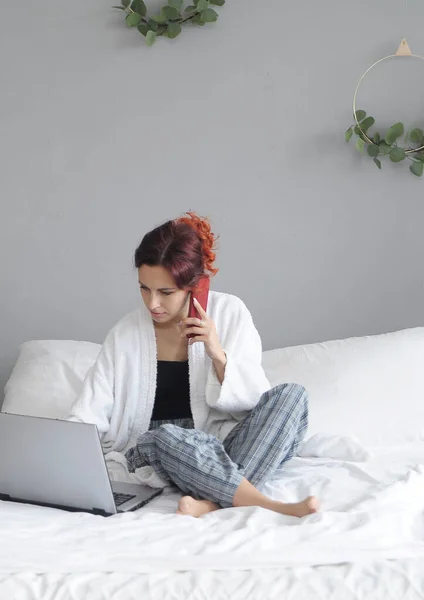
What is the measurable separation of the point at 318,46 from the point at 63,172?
952mm

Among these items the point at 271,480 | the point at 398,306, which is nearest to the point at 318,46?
the point at 398,306

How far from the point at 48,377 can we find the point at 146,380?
0.49 meters

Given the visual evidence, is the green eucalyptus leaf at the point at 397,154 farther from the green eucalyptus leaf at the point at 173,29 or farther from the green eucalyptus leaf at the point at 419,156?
the green eucalyptus leaf at the point at 173,29

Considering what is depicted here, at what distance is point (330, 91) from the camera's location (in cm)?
273

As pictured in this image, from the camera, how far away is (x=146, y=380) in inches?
81.0

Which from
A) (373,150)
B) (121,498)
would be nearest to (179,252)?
(121,498)

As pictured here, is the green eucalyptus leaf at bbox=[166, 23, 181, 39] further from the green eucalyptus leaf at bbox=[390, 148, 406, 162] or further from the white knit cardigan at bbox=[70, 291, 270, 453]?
the white knit cardigan at bbox=[70, 291, 270, 453]

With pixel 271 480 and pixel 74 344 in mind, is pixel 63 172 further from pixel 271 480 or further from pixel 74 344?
pixel 271 480

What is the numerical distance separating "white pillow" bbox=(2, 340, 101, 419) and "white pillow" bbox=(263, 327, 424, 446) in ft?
1.86

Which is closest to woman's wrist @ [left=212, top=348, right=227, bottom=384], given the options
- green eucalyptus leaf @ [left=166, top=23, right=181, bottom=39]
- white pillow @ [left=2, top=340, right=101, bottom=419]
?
white pillow @ [left=2, top=340, right=101, bottom=419]

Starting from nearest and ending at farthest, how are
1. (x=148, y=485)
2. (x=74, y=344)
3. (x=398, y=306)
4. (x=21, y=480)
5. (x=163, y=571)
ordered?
(x=163, y=571) → (x=21, y=480) → (x=148, y=485) → (x=74, y=344) → (x=398, y=306)

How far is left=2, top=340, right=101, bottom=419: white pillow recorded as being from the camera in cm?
232

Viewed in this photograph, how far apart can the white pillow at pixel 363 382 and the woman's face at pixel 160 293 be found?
1.69 ft

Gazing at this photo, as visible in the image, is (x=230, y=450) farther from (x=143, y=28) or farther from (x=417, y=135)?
(x=143, y=28)
